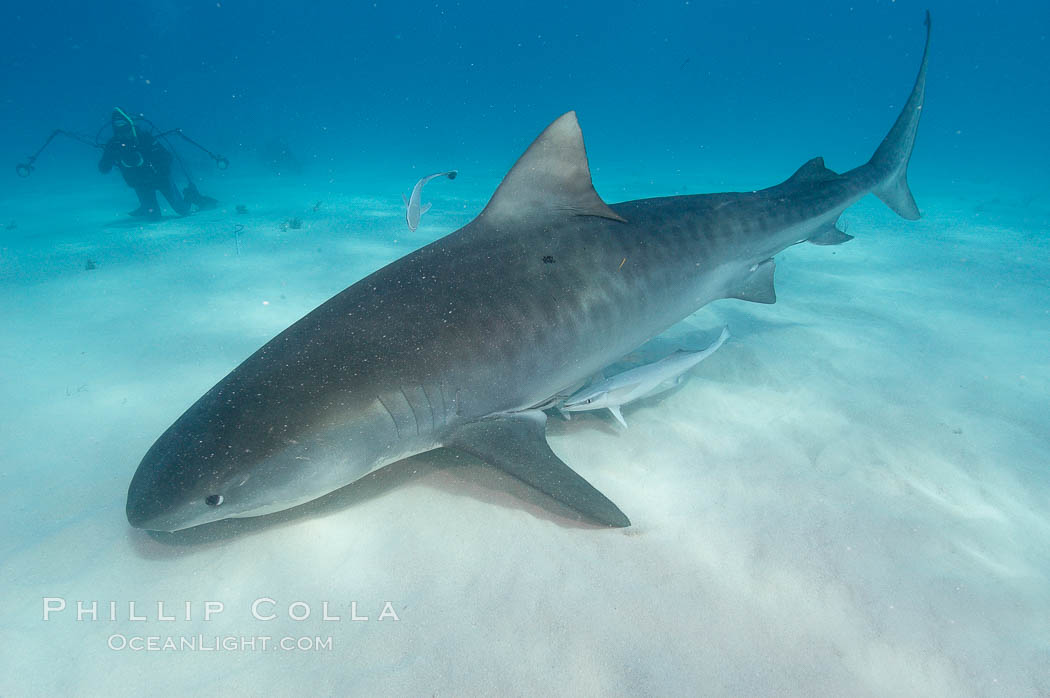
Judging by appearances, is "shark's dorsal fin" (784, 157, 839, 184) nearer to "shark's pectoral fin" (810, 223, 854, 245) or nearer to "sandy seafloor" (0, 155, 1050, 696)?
"shark's pectoral fin" (810, 223, 854, 245)

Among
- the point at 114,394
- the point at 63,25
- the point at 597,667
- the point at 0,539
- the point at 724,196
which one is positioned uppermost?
the point at 63,25

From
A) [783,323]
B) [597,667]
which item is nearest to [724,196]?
[783,323]

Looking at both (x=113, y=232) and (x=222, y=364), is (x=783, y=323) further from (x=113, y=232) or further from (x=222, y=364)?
(x=113, y=232)

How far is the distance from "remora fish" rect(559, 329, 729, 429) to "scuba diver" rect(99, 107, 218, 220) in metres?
15.0

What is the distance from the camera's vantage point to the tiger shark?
2.32 m

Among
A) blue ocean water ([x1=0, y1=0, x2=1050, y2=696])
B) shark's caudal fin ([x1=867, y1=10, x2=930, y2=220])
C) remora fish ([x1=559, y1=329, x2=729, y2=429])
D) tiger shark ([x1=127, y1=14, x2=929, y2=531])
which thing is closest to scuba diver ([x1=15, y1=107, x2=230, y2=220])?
blue ocean water ([x1=0, y1=0, x2=1050, y2=696])

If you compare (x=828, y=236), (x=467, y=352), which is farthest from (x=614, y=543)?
(x=828, y=236)

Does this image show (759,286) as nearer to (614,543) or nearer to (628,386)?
(628,386)

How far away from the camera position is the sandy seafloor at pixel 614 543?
203 centimetres

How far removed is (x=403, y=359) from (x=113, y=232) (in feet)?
41.6

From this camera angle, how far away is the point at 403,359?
8.76ft

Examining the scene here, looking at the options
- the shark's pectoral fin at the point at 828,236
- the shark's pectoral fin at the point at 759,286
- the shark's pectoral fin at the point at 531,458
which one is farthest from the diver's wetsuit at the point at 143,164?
the shark's pectoral fin at the point at 828,236

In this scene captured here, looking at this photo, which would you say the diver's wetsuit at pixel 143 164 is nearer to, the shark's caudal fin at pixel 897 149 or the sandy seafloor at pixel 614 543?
the sandy seafloor at pixel 614 543

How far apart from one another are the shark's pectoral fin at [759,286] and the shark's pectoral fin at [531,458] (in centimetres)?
296
